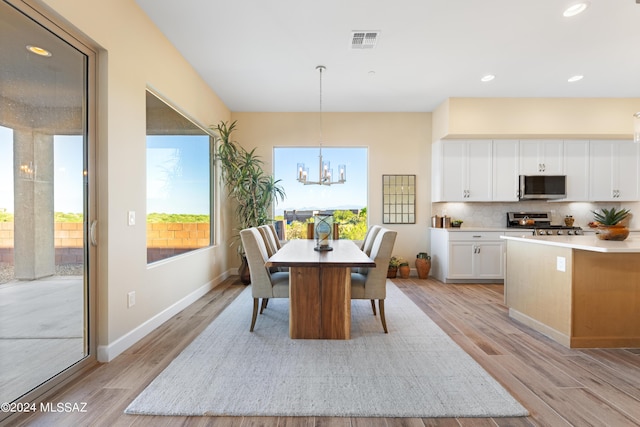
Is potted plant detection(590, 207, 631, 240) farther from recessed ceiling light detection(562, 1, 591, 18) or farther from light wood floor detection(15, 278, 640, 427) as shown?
recessed ceiling light detection(562, 1, 591, 18)

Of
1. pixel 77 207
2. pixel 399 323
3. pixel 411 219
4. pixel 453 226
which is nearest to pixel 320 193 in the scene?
pixel 411 219

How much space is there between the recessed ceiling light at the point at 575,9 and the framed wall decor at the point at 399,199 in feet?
9.75

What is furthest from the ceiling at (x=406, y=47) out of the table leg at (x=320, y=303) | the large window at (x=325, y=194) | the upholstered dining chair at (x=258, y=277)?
the table leg at (x=320, y=303)

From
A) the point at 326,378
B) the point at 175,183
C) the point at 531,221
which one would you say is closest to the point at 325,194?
the point at 175,183

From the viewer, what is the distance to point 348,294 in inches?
104

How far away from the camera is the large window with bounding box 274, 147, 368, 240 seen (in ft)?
18.1

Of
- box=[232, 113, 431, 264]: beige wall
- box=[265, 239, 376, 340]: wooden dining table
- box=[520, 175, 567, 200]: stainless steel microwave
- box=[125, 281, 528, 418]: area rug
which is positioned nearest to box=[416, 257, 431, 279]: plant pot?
box=[232, 113, 431, 264]: beige wall

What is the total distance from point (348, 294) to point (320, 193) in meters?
3.23

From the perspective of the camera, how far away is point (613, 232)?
2695 millimetres

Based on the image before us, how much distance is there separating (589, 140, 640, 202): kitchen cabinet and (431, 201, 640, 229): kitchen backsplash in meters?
0.34

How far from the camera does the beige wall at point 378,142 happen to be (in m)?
5.40

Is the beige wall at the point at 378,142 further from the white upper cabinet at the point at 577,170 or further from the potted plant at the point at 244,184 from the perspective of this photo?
the white upper cabinet at the point at 577,170

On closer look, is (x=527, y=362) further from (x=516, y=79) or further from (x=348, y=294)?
(x=516, y=79)

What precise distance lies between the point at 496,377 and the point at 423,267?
3083 mm
